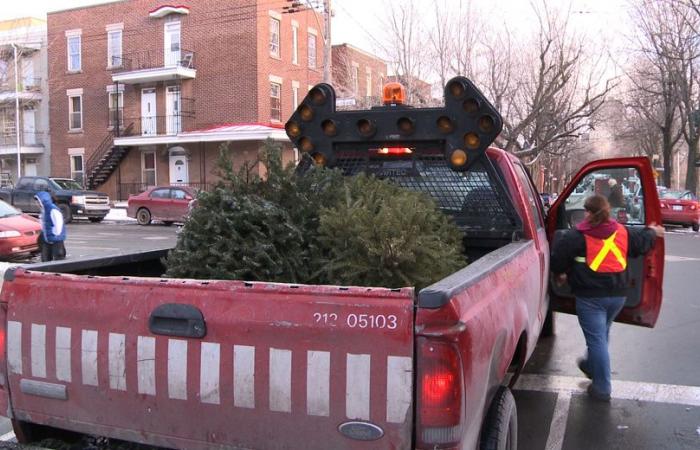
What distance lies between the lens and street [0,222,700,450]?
4.14m

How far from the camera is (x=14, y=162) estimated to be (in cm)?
3634

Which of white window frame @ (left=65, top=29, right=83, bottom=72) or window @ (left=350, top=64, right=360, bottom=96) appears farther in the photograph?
white window frame @ (left=65, top=29, right=83, bottom=72)

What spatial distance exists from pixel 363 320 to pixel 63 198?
80.4 ft

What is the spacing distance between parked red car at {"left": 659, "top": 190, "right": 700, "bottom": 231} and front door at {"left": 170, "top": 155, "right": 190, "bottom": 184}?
21.0 metres

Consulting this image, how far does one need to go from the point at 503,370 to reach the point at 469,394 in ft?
2.39

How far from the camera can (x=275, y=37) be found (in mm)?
29875

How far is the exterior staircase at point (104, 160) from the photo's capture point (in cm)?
3184

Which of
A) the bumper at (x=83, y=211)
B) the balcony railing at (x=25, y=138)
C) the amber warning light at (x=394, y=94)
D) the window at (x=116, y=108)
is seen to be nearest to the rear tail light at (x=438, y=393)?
the amber warning light at (x=394, y=94)

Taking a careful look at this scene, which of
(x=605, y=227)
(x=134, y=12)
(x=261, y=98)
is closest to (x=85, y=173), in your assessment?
(x=134, y=12)

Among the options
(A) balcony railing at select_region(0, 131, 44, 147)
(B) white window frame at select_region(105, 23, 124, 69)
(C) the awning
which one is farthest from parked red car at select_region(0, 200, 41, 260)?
(A) balcony railing at select_region(0, 131, 44, 147)

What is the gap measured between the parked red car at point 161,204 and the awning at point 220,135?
5.16 m

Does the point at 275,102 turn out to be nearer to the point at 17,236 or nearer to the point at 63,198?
the point at 63,198

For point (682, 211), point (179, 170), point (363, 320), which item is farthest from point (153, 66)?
point (363, 320)

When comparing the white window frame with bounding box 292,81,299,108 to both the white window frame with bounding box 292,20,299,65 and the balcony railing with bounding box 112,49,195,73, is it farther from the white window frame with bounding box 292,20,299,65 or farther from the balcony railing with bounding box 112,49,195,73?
the balcony railing with bounding box 112,49,195,73
